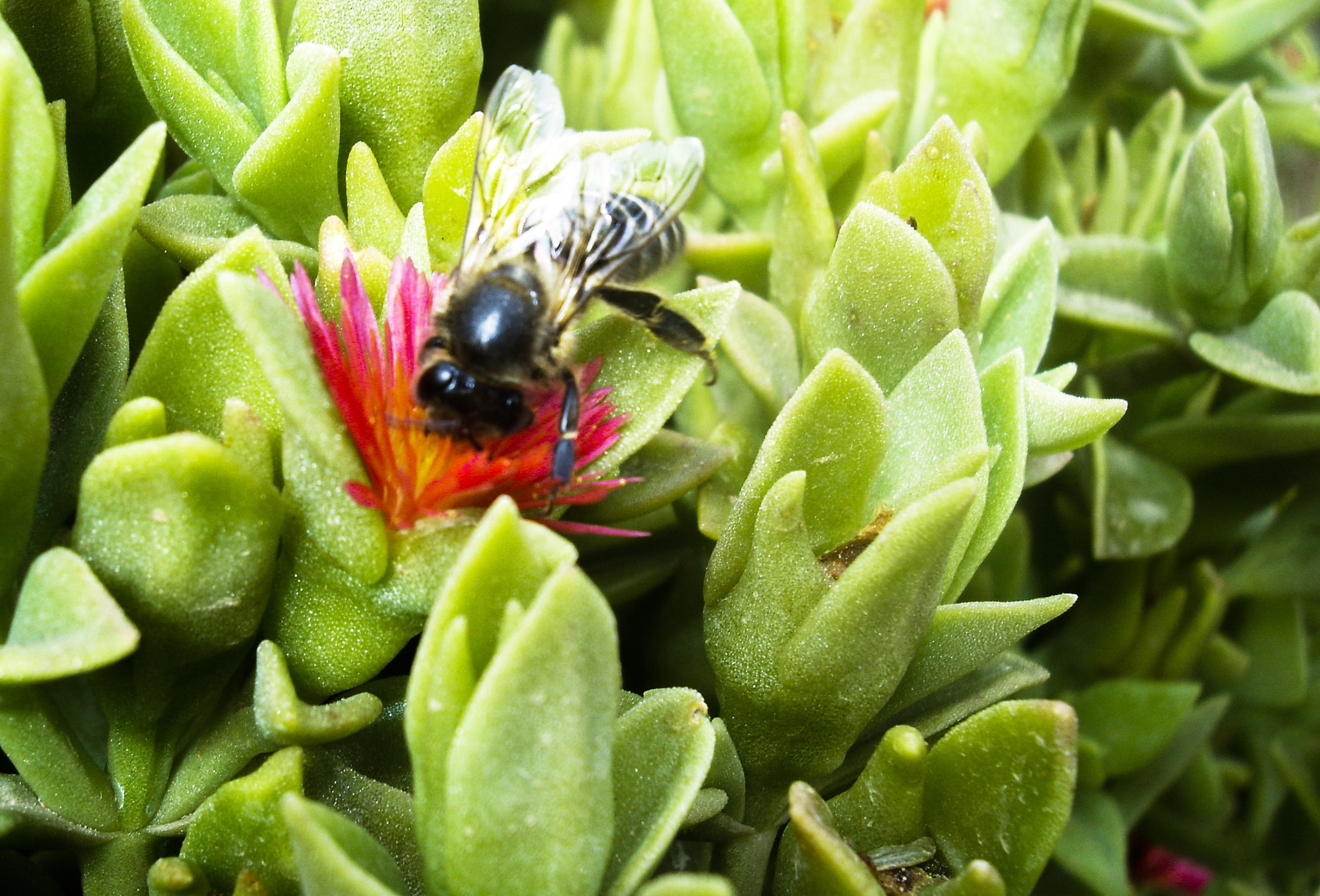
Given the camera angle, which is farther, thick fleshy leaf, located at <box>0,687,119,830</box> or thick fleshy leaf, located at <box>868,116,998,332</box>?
thick fleshy leaf, located at <box>868,116,998,332</box>

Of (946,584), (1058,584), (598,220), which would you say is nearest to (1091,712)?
(1058,584)

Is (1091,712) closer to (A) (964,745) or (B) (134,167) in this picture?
(A) (964,745)

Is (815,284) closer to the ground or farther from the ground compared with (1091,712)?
farther from the ground

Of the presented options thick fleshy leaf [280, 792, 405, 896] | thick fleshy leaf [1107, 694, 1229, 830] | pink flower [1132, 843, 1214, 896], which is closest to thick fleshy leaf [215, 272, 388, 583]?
thick fleshy leaf [280, 792, 405, 896]

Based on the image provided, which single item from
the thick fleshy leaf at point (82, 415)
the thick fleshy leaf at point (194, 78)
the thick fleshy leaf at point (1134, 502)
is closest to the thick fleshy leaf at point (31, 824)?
the thick fleshy leaf at point (82, 415)

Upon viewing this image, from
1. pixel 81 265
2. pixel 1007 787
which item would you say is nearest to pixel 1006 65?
pixel 1007 787

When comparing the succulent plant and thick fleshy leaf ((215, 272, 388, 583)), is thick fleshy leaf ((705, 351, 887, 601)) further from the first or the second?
thick fleshy leaf ((215, 272, 388, 583))
